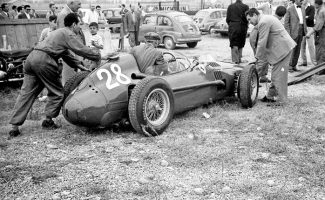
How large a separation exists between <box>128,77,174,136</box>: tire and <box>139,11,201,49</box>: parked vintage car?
38.2 ft

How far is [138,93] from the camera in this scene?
5.53 meters

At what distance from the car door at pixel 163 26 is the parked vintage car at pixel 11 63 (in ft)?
30.5

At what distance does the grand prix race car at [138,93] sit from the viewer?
558 centimetres

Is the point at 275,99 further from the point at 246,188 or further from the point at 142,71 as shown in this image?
the point at 246,188

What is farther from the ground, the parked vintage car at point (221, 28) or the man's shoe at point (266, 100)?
the parked vintage car at point (221, 28)

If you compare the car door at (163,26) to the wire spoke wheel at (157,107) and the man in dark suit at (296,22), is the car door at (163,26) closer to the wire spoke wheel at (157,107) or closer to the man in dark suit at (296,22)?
the man in dark suit at (296,22)

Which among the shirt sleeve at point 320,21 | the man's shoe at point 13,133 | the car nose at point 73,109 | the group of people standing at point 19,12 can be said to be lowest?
the man's shoe at point 13,133

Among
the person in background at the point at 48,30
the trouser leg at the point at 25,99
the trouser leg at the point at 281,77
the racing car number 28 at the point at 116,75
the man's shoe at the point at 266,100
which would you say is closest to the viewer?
the racing car number 28 at the point at 116,75

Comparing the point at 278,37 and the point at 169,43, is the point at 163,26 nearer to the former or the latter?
the point at 169,43

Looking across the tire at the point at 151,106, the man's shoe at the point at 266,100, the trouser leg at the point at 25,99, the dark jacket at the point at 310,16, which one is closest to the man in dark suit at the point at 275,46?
the man's shoe at the point at 266,100

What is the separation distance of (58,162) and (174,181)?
1.53m

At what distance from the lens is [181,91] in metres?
6.50

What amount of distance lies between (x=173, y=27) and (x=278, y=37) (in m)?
10.5

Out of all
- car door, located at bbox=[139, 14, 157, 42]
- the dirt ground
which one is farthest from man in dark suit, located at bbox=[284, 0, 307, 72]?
car door, located at bbox=[139, 14, 157, 42]
